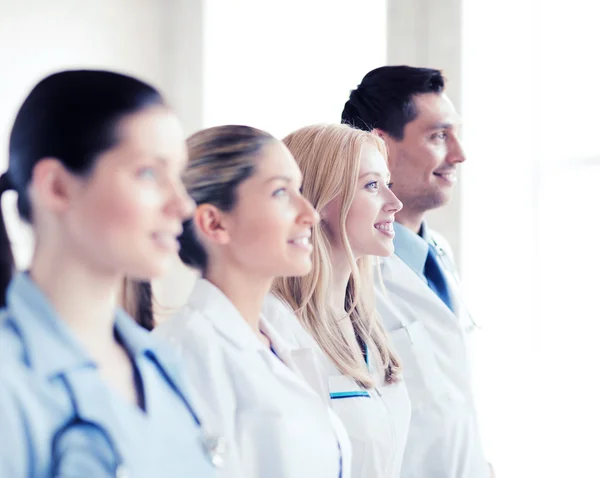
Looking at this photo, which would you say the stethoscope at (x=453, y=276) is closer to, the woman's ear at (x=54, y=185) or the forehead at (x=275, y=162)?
the forehead at (x=275, y=162)

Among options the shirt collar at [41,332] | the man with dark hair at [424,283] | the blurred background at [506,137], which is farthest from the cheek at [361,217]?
the blurred background at [506,137]

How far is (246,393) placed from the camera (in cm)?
92

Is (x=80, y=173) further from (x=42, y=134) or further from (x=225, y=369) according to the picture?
(x=225, y=369)

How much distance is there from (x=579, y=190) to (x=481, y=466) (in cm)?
122

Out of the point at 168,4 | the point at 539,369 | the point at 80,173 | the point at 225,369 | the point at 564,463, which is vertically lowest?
the point at 564,463

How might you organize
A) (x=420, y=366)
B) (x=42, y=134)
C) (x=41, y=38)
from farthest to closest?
(x=420, y=366), (x=41, y=38), (x=42, y=134)

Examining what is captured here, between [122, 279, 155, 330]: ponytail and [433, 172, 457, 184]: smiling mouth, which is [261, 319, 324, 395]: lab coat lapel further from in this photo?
[433, 172, 457, 184]: smiling mouth

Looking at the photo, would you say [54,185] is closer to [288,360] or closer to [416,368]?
[288,360]

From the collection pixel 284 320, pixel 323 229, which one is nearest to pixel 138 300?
pixel 284 320

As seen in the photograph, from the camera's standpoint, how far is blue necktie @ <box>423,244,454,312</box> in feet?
5.37

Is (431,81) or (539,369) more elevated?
(431,81)

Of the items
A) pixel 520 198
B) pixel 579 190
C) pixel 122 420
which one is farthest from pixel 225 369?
pixel 579 190

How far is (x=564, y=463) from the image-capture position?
7.97 feet

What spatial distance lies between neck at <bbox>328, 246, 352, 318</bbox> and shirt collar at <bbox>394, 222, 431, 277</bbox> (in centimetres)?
30
